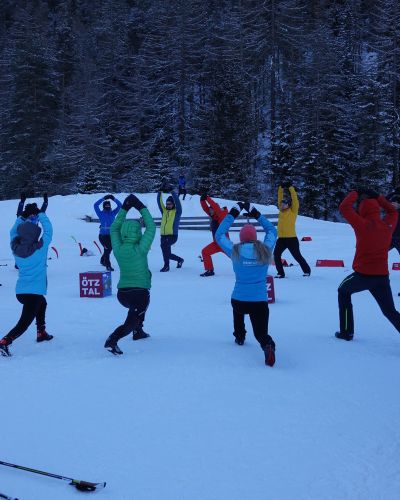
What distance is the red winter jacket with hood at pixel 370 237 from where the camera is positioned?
18.0 feet

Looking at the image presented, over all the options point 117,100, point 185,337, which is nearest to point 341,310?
point 185,337

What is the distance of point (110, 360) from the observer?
17.7 ft

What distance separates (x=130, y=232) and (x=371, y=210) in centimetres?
271

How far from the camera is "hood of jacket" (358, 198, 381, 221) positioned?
5543 millimetres

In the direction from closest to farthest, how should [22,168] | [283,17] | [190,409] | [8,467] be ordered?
[8,467], [190,409], [22,168], [283,17]

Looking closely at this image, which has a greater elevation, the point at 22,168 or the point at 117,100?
the point at 117,100

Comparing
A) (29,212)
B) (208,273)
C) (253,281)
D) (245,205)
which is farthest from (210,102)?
(253,281)

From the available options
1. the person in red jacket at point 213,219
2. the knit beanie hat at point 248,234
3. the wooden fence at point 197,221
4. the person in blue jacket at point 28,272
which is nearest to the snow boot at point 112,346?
the person in blue jacket at point 28,272

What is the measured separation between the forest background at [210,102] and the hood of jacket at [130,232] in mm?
28576

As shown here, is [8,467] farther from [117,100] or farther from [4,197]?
[117,100]

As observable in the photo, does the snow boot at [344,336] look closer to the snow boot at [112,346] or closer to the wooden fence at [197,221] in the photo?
the snow boot at [112,346]

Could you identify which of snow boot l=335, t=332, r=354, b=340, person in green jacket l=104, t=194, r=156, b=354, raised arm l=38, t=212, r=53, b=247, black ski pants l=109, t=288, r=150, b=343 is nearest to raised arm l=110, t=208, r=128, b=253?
person in green jacket l=104, t=194, r=156, b=354

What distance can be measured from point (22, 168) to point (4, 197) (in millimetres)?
3270

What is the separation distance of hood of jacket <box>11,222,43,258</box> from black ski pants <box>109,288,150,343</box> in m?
1.14
